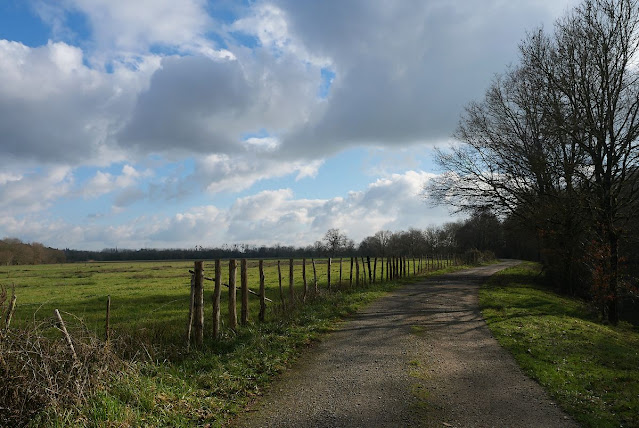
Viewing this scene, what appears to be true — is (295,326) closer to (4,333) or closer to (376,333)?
(376,333)

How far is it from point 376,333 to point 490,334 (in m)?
3.29

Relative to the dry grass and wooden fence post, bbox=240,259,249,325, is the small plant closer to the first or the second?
the dry grass

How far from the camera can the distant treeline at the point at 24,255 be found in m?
91.4

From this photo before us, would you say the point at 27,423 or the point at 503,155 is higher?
the point at 503,155

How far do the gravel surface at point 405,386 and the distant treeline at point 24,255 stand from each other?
103500 mm

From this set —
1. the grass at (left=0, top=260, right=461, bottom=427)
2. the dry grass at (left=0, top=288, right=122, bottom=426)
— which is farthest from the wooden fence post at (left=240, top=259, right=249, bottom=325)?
the dry grass at (left=0, top=288, right=122, bottom=426)

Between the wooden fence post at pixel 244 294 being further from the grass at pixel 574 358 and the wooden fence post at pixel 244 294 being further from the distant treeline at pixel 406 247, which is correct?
the distant treeline at pixel 406 247

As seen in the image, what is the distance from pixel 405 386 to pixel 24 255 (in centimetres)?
11888

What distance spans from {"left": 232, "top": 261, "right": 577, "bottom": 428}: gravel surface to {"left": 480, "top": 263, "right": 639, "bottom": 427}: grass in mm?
373

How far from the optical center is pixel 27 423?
5031 mm

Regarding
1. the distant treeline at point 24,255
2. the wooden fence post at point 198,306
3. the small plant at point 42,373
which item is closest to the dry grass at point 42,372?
the small plant at point 42,373

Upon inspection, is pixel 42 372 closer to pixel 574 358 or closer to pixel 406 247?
pixel 574 358

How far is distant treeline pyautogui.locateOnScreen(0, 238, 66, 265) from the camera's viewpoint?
91.4 m

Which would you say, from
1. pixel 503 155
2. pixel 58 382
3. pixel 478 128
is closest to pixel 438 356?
pixel 58 382
